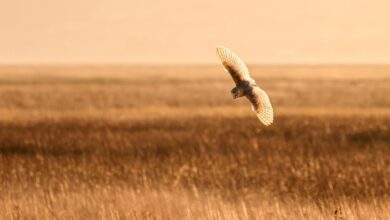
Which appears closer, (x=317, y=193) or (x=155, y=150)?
(x=317, y=193)

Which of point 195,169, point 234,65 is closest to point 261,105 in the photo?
point 234,65

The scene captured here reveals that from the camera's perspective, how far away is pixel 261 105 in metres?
6.79

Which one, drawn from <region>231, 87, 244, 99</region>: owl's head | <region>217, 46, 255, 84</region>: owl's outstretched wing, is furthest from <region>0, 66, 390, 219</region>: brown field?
<region>231, 87, 244, 99</region>: owl's head

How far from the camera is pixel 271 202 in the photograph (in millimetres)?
13938

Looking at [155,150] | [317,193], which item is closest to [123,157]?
[155,150]

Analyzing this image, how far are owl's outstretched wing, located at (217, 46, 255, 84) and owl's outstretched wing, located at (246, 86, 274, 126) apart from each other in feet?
0.32

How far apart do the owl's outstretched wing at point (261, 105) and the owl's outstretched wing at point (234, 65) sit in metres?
0.10

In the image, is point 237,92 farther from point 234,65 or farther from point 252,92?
point 234,65

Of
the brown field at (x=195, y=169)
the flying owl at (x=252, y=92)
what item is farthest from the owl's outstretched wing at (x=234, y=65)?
the brown field at (x=195, y=169)

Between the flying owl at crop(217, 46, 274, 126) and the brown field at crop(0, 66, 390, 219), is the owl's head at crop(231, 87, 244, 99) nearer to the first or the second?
the flying owl at crop(217, 46, 274, 126)

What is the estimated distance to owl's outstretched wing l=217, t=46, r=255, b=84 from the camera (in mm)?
6805

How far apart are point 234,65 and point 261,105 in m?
0.36

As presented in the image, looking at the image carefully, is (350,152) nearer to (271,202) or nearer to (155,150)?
(155,150)

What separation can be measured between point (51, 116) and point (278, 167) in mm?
15265
